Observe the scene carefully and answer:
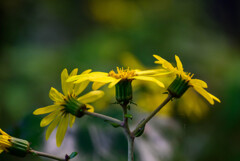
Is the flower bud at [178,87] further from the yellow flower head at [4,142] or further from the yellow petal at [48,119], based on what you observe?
the yellow flower head at [4,142]

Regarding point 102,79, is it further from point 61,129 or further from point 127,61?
point 127,61

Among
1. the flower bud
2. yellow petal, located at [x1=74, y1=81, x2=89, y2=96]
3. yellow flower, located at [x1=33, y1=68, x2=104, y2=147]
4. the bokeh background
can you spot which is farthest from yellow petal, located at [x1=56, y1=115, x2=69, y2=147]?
the bokeh background

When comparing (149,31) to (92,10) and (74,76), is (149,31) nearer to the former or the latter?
(92,10)

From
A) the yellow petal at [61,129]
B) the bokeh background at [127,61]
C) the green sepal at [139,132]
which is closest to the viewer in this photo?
the green sepal at [139,132]

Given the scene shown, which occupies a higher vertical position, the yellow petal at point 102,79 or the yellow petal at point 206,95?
the yellow petal at point 102,79

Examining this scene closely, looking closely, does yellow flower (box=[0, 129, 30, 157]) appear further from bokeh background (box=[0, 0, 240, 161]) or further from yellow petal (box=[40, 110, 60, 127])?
bokeh background (box=[0, 0, 240, 161])

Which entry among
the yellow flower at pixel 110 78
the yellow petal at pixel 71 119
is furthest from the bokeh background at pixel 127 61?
the yellow flower at pixel 110 78
